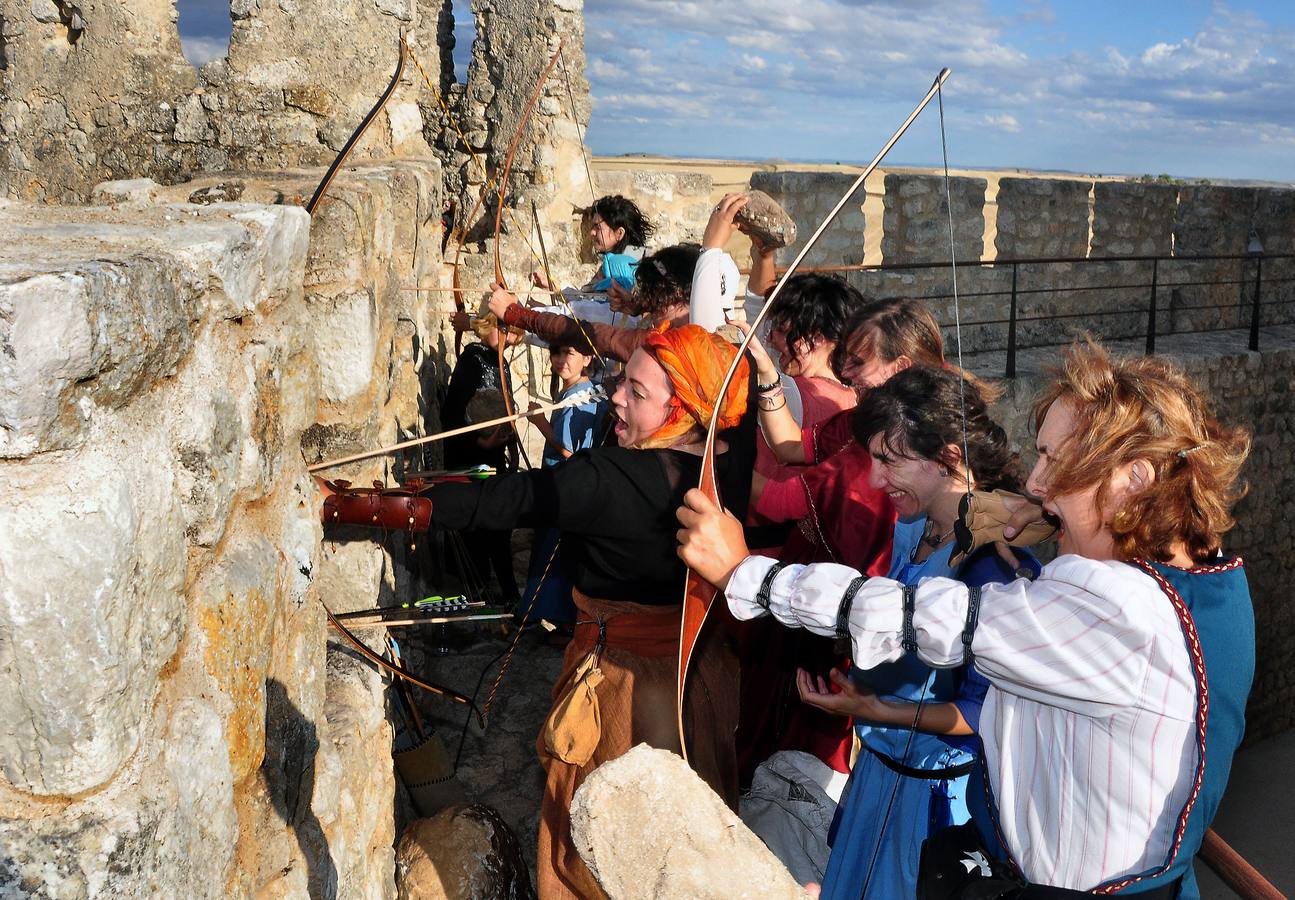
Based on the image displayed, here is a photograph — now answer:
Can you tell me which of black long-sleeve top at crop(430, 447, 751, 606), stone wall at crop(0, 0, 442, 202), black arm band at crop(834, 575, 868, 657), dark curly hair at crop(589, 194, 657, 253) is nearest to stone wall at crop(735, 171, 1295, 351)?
dark curly hair at crop(589, 194, 657, 253)

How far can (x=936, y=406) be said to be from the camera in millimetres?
2271

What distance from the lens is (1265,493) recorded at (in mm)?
7078

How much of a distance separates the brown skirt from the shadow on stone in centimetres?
68

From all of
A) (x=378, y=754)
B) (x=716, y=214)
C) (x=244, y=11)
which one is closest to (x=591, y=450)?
(x=378, y=754)

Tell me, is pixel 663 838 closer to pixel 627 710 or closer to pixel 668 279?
pixel 627 710

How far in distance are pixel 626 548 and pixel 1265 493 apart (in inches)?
251

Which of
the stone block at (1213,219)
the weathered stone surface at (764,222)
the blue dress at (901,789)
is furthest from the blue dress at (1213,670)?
the stone block at (1213,219)

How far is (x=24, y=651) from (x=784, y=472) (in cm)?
208

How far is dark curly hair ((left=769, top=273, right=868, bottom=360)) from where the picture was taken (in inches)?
123

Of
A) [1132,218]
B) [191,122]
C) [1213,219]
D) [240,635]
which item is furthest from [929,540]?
[1213,219]

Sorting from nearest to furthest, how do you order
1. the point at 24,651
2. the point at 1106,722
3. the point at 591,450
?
the point at 24,651, the point at 1106,722, the point at 591,450

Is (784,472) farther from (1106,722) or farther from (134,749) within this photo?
(134,749)

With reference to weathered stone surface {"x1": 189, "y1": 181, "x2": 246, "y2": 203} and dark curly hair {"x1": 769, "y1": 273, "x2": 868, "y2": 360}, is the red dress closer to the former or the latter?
dark curly hair {"x1": 769, "y1": 273, "x2": 868, "y2": 360}

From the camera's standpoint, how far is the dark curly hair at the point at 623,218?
4742 mm
